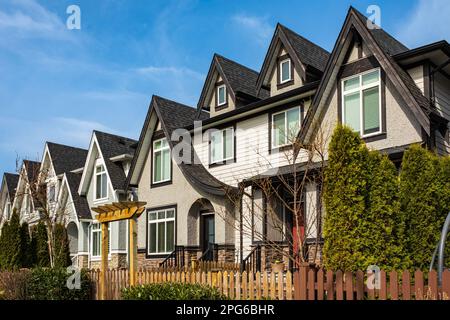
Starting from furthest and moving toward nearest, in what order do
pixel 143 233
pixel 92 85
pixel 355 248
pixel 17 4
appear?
pixel 143 233
pixel 92 85
pixel 17 4
pixel 355 248

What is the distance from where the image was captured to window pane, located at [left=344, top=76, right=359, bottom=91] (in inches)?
630

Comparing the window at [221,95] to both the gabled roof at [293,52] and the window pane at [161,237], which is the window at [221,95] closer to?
the gabled roof at [293,52]

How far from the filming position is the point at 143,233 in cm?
2375

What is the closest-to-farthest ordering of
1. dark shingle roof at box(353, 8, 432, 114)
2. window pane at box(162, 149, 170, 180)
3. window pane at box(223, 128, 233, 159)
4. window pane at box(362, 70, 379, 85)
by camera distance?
dark shingle roof at box(353, 8, 432, 114) < window pane at box(362, 70, 379, 85) < window pane at box(223, 128, 233, 159) < window pane at box(162, 149, 170, 180)

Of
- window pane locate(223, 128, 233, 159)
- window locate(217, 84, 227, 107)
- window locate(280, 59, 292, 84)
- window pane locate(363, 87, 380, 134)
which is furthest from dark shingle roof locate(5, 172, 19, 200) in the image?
window pane locate(363, 87, 380, 134)

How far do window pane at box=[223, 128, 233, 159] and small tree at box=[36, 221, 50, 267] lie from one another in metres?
12.4

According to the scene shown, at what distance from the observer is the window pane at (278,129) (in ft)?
61.7

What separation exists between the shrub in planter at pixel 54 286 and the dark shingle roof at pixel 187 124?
6.11 m

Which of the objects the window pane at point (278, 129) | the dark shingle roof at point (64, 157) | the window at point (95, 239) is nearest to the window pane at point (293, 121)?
the window pane at point (278, 129)

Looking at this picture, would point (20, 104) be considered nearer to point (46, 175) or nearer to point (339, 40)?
point (339, 40)

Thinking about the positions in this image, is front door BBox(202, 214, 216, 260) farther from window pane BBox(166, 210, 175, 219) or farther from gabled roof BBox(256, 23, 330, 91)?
gabled roof BBox(256, 23, 330, 91)

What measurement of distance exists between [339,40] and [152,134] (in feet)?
34.9

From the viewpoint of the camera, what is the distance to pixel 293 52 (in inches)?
746
